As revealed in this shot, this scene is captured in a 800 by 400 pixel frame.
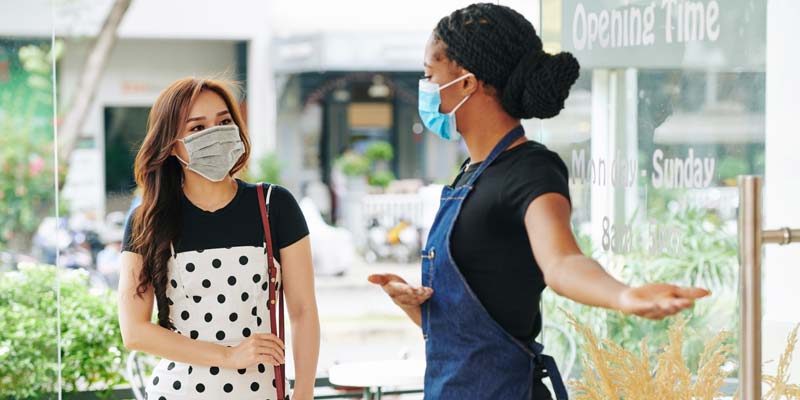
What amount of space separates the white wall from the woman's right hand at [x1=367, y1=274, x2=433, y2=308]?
153 centimetres

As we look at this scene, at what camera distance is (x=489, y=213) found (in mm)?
1420

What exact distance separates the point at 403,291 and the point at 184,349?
0.65 meters

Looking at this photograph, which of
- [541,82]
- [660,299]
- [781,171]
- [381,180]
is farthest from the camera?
[381,180]

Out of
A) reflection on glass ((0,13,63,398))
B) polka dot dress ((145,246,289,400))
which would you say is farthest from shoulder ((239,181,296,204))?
reflection on glass ((0,13,63,398))

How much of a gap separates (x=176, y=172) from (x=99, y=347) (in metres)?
2.39

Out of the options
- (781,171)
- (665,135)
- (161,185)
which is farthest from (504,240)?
(665,135)

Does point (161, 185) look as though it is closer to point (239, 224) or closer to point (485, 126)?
point (239, 224)

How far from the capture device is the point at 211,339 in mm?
2023

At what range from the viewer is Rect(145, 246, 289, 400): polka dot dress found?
2014 millimetres

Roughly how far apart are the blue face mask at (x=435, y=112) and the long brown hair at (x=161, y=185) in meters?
0.63

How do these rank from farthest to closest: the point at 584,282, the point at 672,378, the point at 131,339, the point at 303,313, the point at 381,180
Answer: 1. the point at 381,180
2. the point at 303,313
3. the point at 131,339
4. the point at 672,378
5. the point at 584,282

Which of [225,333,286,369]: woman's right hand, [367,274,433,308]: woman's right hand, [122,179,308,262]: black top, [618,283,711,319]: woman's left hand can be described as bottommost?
[225,333,286,369]: woman's right hand

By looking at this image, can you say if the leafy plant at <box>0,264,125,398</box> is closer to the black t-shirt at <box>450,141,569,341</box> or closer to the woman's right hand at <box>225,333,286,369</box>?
the woman's right hand at <box>225,333,286,369</box>

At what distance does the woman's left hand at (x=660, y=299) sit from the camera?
1059mm
